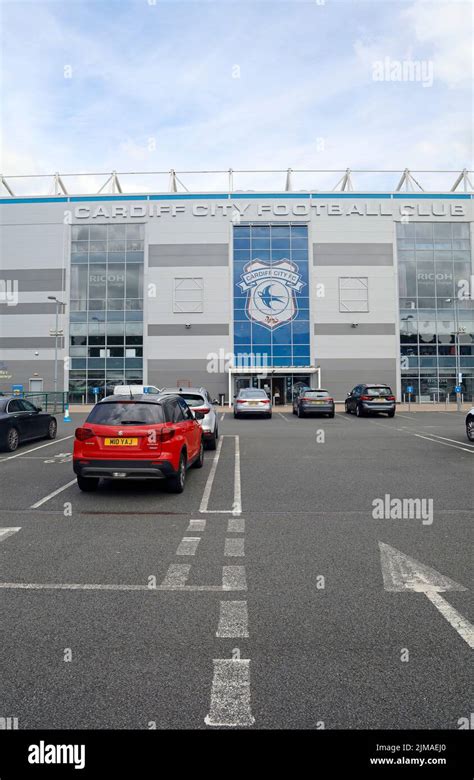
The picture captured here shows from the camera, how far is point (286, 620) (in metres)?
3.71

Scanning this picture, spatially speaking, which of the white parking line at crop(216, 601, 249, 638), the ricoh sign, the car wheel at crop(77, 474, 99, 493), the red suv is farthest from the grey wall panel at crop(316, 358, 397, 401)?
the white parking line at crop(216, 601, 249, 638)

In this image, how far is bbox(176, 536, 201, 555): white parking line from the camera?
17.5 ft

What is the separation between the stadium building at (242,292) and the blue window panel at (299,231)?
0.27 feet

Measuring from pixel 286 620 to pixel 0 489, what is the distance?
6581mm

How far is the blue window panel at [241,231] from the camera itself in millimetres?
41750

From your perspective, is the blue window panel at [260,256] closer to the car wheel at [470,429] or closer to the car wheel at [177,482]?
the car wheel at [470,429]

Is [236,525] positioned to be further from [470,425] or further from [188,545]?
[470,425]

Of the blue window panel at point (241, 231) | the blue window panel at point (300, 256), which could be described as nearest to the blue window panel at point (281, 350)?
the blue window panel at point (300, 256)

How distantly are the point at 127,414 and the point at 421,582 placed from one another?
510cm

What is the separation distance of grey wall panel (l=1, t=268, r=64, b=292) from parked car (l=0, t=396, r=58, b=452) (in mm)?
29233

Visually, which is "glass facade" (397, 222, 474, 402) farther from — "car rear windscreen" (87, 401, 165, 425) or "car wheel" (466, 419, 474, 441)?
"car rear windscreen" (87, 401, 165, 425)

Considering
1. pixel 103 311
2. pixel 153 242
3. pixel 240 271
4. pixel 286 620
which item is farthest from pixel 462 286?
pixel 286 620
